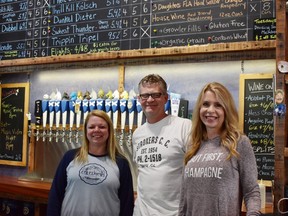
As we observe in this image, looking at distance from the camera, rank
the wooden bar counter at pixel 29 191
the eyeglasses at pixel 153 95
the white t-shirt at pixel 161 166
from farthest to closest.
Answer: the wooden bar counter at pixel 29 191, the eyeglasses at pixel 153 95, the white t-shirt at pixel 161 166

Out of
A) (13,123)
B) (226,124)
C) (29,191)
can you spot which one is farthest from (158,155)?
(13,123)

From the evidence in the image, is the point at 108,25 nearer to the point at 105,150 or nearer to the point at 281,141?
the point at 105,150

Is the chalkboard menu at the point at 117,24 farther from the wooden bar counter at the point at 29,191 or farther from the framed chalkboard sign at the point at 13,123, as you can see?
the wooden bar counter at the point at 29,191

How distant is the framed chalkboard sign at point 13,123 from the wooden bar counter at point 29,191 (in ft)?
1.84

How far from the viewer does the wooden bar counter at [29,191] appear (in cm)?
427

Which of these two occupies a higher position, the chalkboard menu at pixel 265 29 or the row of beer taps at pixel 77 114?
the chalkboard menu at pixel 265 29

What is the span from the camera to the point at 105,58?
14.8 feet

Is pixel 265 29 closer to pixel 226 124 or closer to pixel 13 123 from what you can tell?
pixel 226 124

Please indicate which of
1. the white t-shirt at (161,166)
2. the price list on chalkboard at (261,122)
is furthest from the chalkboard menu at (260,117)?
the white t-shirt at (161,166)

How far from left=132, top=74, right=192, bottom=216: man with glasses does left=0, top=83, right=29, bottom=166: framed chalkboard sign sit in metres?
2.83

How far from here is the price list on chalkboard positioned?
380 cm

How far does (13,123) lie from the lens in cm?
541

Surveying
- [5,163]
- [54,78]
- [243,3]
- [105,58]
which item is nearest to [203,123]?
[243,3]

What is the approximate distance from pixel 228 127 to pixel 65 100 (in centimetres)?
286
